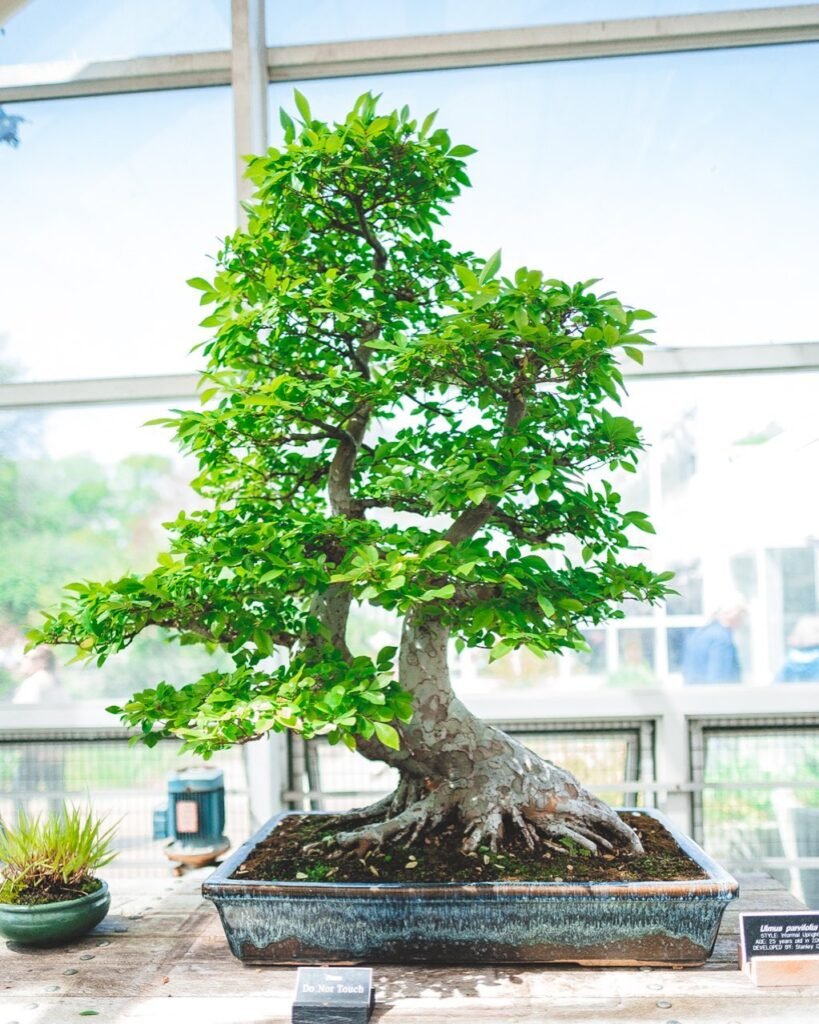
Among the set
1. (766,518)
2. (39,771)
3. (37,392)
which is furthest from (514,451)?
(39,771)

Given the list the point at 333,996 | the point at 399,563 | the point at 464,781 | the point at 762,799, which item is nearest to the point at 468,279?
the point at 399,563

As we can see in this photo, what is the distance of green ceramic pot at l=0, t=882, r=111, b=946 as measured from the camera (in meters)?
1.45

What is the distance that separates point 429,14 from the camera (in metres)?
2.40

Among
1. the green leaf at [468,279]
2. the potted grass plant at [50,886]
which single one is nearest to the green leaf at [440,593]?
the green leaf at [468,279]

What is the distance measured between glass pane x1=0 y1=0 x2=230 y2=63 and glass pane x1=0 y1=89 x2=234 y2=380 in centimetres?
13

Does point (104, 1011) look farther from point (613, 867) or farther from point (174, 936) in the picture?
point (613, 867)

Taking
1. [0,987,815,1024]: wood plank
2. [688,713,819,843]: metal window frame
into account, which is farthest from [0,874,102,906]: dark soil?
[688,713,819,843]: metal window frame

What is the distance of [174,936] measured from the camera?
154cm

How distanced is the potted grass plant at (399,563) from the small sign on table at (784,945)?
54 mm

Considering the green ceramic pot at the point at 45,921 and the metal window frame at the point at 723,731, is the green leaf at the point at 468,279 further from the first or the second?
the metal window frame at the point at 723,731

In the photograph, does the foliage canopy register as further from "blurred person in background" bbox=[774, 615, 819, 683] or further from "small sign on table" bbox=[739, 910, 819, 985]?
"blurred person in background" bbox=[774, 615, 819, 683]

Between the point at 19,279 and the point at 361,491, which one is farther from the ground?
the point at 19,279

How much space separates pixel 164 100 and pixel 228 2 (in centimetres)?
32

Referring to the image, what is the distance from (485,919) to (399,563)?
568 millimetres
